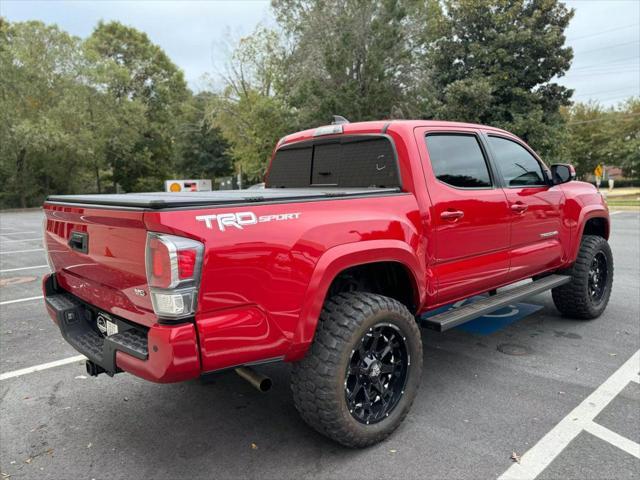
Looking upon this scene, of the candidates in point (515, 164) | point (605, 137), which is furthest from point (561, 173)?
point (605, 137)

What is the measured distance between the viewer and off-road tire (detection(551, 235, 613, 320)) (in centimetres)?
488

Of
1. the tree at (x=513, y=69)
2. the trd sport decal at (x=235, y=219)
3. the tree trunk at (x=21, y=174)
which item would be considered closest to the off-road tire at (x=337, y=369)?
the trd sport decal at (x=235, y=219)

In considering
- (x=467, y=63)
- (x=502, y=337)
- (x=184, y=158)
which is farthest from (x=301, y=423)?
(x=184, y=158)

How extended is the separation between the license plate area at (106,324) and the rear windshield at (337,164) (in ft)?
6.35

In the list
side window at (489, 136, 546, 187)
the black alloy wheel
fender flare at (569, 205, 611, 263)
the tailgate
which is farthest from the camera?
fender flare at (569, 205, 611, 263)

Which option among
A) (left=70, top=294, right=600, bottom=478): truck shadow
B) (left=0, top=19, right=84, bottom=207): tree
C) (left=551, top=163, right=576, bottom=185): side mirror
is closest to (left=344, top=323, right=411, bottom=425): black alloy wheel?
(left=70, top=294, right=600, bottom=478): truck shadow

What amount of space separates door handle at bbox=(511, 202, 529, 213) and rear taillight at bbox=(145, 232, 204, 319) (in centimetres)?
277

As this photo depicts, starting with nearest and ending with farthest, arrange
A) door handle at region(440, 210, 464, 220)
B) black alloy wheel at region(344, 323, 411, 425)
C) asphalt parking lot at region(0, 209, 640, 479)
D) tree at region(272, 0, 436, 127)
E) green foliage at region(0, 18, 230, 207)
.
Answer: asphalt parking lot at region(0, 209, 640, 479) → black alloy wheel at region(344, 323, 411, 425) → door handle at region(440, 210, 464, 220) → tree at region(272, 0, 436, 127) → green foliage at region(0, 18, 230, 207)

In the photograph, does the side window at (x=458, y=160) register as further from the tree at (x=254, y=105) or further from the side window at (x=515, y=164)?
the tree at (x=254, y=105)

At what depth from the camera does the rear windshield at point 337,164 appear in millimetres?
3455

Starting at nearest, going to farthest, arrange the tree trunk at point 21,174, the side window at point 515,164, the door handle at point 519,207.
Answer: the door handle at point 519,207
the side window at point 515,164
the tree trunk at point 21,174

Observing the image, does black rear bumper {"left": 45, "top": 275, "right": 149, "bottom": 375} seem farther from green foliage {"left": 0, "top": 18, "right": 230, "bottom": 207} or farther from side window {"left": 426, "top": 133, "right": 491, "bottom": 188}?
green foliage {"left": 0, "top": 18, "right": 230, "bottom": 207}

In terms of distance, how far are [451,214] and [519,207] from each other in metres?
0.99

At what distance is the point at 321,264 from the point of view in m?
2.57
